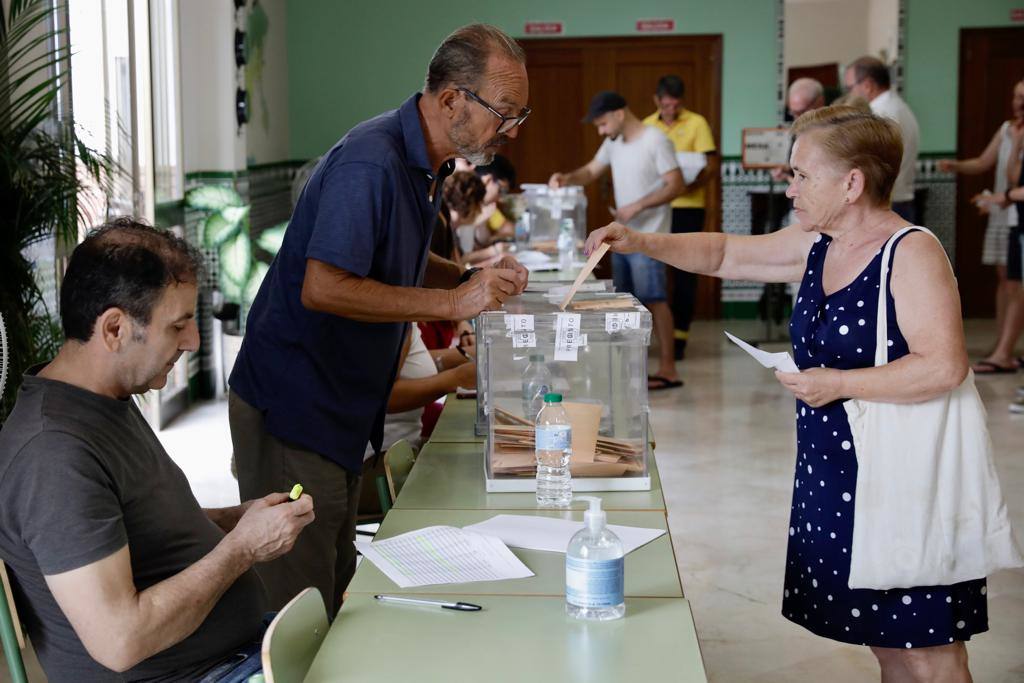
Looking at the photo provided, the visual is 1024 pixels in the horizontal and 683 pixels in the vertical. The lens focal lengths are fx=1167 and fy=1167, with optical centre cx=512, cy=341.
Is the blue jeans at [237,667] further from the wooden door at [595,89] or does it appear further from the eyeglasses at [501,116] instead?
the wooden door at [595,89]

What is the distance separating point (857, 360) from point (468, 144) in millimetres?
1015

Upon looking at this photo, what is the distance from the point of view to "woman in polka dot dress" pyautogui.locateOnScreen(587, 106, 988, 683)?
2.23 meters

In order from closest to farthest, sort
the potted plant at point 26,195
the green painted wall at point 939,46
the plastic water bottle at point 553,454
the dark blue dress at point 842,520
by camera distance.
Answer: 1. the dark blue dress at point 842,520
2. the plastic water bottle at point 553,454
3. the potted plant at point 26,195
4. the green painted wall at point 939,46

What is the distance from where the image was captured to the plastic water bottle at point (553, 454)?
243cm

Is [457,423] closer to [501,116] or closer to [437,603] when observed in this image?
[501,116]

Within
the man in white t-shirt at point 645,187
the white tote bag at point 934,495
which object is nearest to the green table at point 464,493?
the white tote bag at point 934,495

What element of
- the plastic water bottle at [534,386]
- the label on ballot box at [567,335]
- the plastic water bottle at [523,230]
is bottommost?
the plastic water bottle at [534,386]

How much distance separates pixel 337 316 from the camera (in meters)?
2.72

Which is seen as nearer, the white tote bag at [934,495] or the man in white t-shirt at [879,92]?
the white tote bag at [934,495]

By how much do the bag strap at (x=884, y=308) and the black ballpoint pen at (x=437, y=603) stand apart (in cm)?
96

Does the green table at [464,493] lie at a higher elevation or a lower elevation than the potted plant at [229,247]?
lower

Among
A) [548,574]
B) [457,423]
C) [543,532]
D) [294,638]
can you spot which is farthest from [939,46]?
[294,638]

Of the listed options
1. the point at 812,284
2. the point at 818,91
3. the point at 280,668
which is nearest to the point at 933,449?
the point at 812,284

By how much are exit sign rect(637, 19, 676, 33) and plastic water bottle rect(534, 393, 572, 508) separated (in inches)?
325
